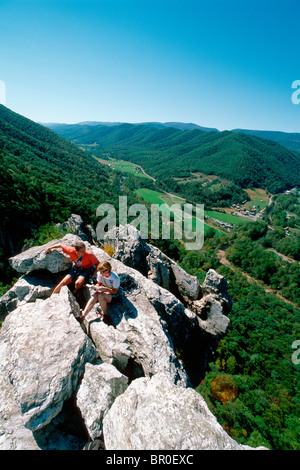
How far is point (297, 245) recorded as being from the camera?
9262cm

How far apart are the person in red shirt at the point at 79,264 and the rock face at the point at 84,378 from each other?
405mm

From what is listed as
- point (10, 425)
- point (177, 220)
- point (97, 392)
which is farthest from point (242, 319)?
point (177, 220)

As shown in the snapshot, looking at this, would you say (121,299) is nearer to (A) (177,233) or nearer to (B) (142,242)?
(B) (142,242)

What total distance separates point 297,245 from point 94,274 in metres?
110

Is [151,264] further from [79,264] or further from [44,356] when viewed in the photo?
[44,356]

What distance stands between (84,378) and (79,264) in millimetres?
3943

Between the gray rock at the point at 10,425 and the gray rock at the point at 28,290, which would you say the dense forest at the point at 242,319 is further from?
the gray rock at the point at 10,425

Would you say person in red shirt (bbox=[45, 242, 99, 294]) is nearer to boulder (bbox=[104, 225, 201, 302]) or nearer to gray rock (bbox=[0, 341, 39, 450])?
gray rock (bbox=[0, 341, 39, 450])

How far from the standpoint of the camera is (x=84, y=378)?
5516mm

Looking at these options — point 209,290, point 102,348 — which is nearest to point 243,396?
point 209,290

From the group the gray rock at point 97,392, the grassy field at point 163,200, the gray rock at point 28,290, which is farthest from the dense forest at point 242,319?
the grassy field at point 163,200

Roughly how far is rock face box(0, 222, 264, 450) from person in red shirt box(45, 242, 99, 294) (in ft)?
1.33

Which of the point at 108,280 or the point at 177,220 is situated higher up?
the point at 108,280

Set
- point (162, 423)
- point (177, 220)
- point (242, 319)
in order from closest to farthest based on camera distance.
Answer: point (162, 423) < point (242, 319) < point (177, 220)
